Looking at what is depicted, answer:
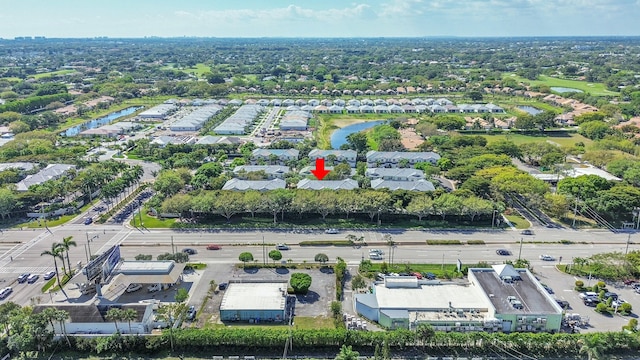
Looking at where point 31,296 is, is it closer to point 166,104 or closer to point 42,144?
point 42,144

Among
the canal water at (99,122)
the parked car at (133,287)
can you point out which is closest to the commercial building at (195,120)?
the canal water at (99,122)

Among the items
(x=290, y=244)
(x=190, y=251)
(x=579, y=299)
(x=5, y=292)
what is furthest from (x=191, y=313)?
(x=579, y=299)

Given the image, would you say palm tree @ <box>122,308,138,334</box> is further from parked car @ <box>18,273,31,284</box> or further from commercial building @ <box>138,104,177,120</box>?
commercial building @ <box>138,104,177,120</box>

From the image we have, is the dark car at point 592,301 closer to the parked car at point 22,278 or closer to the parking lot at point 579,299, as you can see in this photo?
the parking lot at point 579,299

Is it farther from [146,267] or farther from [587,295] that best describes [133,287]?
[587,295]

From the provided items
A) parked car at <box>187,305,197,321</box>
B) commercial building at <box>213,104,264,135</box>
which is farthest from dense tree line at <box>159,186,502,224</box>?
commercial building at <box>213,104,264,135</box>
